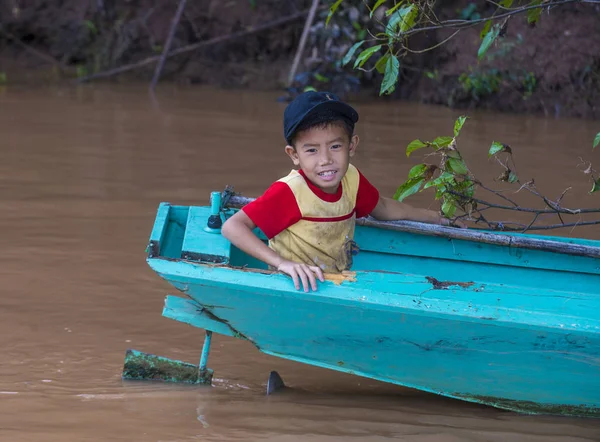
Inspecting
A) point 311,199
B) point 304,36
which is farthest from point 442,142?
point 304,36

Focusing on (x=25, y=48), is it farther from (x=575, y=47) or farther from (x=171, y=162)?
(x=575, y=47)

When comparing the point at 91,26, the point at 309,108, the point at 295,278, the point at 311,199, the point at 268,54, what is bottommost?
the point at 295,278

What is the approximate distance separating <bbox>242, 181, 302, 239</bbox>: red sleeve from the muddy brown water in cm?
58

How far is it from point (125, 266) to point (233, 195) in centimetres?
Result: 124

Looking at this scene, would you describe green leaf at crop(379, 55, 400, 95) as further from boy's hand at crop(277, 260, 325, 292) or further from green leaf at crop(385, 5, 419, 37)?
boy's hand at crop(277, 260, 325, 292)

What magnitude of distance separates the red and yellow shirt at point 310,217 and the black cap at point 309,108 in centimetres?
20

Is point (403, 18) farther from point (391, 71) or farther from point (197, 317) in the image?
point (197, 317)

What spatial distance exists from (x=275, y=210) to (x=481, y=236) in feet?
2.89

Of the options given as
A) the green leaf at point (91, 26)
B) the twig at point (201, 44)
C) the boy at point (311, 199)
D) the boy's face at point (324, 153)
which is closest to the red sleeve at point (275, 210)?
the boy at point (311, 199)

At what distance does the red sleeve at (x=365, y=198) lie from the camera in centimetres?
321

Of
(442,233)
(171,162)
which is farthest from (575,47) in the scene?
(442,233)

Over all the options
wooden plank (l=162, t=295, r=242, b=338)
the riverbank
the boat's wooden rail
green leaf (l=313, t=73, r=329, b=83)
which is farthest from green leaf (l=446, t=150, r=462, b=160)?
green leaf (l=313, t=73, r=329, b=83)

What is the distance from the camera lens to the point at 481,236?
11.1 feet

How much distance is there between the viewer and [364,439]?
2.58m
